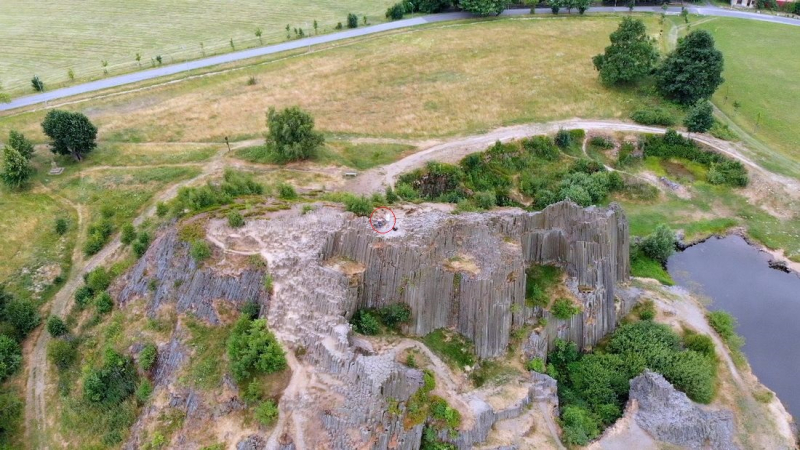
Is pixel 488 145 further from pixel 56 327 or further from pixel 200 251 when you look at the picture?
pixel 56 327

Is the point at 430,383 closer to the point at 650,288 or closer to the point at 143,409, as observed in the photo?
the point at 143,409

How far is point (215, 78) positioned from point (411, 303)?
209ft

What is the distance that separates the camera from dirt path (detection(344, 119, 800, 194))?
63.5 metres

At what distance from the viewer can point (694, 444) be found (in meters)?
39.4

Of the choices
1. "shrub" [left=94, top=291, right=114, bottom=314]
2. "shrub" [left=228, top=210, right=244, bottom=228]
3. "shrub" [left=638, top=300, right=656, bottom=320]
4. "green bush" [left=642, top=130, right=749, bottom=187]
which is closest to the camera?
"shrub" [left=228, top=210, right=244, bottom=228]

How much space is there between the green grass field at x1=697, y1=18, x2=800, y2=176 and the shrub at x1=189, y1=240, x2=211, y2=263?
72485 mm

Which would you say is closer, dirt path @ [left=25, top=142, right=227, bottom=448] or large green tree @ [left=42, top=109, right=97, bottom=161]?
dirt path @ [left=25, top=142, right=227, bottom=448]

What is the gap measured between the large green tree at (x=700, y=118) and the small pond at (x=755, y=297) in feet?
65.3

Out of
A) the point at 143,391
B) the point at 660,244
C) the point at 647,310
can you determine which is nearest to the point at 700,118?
the point at 660,244

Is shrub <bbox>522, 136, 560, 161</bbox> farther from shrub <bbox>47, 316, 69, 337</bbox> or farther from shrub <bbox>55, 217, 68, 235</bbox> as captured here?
shrub <bbox>47, 316, 69, 337</bbox>

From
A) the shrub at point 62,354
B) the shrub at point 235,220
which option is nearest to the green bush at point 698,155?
the shrub at point 235,220

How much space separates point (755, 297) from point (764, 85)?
54122mm

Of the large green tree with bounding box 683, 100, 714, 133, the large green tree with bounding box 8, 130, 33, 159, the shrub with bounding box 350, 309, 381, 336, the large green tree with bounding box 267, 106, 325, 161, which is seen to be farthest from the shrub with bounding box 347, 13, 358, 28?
the shrub with bounding box 350, 309, 381, 336

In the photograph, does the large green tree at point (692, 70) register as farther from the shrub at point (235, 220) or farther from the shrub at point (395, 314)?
the shrub at point (235, 220)
